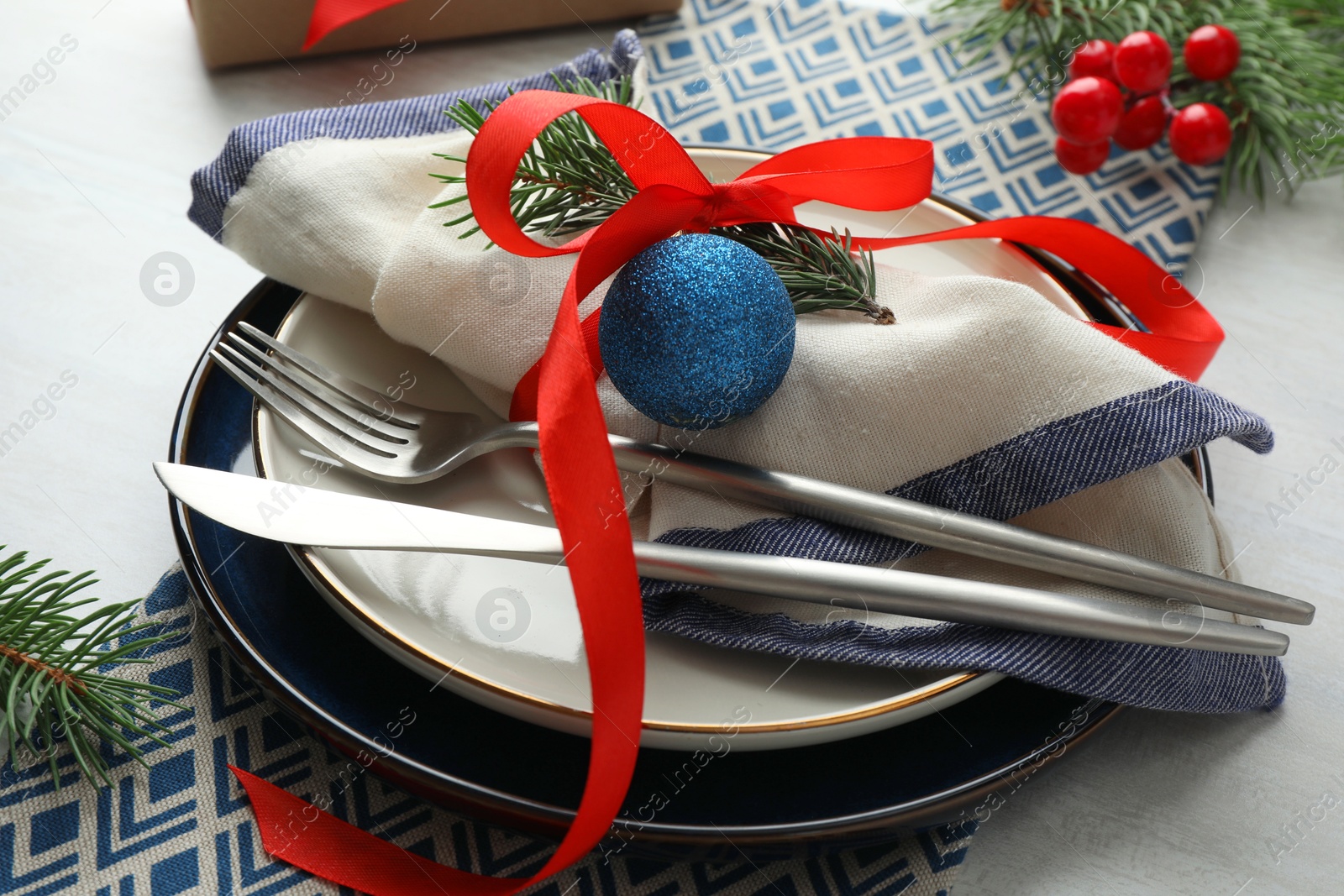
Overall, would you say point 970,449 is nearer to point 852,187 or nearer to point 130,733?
point 852,187

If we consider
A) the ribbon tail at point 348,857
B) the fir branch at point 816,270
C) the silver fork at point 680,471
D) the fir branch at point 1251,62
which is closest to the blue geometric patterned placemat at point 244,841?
the ribbon tail at point 348,857

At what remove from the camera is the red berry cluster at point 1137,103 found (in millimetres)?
616

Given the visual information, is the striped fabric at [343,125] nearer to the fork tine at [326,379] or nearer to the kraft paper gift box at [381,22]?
the fork tine at [326,379]

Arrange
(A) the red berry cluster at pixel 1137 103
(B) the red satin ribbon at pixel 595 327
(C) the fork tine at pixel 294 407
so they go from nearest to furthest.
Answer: (B) the red satin ribbon at pixel 595 327
(C) the fork tine at pixel 294 407
(A) the red berry cluster at pixel 1137 103

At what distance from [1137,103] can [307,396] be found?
1.79 ft

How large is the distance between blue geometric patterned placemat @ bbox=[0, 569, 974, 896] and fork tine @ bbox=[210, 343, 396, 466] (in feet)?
0.37

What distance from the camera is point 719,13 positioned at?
0.76 m

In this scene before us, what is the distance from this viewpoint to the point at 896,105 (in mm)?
696

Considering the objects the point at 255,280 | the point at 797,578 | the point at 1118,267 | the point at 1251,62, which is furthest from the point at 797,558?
the point at 1251,62

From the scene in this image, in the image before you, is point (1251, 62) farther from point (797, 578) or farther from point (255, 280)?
point (255, 280)

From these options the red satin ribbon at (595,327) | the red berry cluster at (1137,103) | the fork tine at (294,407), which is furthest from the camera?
the red berry cluster at (1137,103)

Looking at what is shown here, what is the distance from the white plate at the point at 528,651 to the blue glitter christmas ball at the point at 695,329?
0.28ft

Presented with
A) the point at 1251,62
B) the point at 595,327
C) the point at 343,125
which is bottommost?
the point at 1251,62

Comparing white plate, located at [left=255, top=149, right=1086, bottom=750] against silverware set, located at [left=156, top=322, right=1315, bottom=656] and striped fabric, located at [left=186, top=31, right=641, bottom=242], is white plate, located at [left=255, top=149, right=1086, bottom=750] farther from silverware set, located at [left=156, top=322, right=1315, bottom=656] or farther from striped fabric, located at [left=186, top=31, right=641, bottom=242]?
striped fabric, located at [left=186, top=31, right=641, bottom=242]
